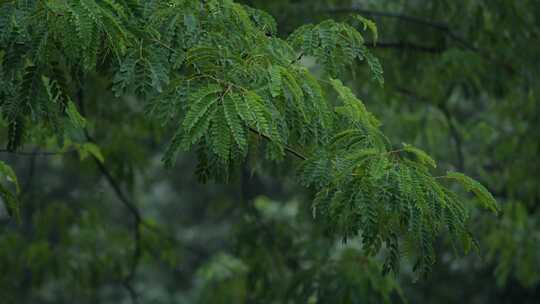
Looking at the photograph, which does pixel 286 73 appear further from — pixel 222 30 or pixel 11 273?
pixel 11 273

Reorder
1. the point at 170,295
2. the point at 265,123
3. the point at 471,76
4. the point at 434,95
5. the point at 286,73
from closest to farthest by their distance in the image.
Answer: the point at 265,123, the point at 286,73, the point at 471,76, the point at 434,95, the point at 170,295

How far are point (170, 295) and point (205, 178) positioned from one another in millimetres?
11136

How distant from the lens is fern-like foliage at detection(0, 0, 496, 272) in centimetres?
278

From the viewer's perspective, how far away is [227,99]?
274cm

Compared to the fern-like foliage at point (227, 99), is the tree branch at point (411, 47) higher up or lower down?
higher up

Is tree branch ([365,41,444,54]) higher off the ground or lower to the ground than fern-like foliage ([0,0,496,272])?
higher

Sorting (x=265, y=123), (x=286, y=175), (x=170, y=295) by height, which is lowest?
(x=170, y=295)

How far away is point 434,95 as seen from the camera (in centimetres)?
648

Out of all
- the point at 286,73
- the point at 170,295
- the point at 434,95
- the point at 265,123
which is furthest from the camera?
the point at 170,295

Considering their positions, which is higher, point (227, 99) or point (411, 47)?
point (411, 47)

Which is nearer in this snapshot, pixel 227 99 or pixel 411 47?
pixel 227 99

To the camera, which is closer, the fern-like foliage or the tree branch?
the fern-like foliage

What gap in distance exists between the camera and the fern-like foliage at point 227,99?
278cm

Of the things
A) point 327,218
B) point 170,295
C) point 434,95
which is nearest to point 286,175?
point 434,95
